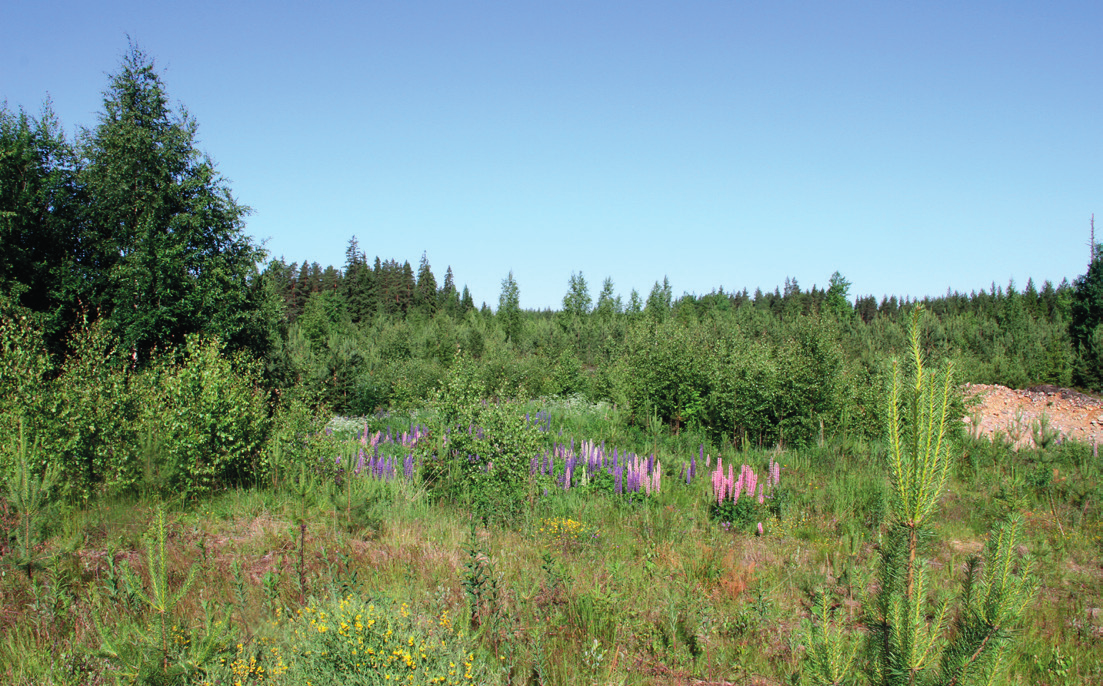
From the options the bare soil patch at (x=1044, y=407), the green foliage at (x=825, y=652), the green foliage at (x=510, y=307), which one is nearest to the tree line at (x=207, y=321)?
the bare soil patch at (x=1044, y=407)

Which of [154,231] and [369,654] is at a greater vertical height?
[154,231]

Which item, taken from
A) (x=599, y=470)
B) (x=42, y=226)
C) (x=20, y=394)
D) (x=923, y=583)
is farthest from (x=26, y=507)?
(x=42, y=226)

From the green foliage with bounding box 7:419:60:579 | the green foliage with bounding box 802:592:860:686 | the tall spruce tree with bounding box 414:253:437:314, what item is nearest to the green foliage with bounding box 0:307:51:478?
the green foliage with bounding box 7:419:60:579

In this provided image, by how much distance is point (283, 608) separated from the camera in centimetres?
435

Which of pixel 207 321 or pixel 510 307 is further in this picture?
pixel 510 307

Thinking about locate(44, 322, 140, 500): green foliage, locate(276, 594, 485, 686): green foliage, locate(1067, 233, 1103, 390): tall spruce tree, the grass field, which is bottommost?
the grass field

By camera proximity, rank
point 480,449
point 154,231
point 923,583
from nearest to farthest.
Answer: point 923,583
point 480,449
point 154,231

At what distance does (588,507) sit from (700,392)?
709cm

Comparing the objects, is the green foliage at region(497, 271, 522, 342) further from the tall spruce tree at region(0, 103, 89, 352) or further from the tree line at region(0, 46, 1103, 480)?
the tall spruce tree at region(0, 103, 89, 352)

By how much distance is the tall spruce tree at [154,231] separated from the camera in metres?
16.0

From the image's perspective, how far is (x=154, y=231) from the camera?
54.2 feet

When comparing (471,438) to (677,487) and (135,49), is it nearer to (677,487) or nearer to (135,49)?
(677,487)

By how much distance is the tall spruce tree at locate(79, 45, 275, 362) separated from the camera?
16.0 m

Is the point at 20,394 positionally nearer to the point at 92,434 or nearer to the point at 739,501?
the point at 92,434
